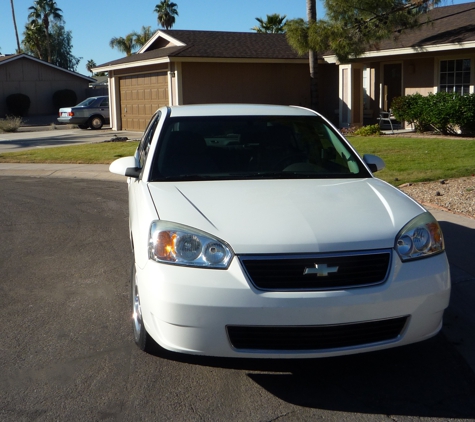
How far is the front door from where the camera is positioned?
2220 centimetres

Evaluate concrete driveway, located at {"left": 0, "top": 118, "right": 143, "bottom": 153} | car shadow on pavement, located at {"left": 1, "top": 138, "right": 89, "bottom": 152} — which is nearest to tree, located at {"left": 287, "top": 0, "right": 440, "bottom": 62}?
concrete driveway, located at {"left": 0, "top": 118, "right": 143, "bottom": 153}

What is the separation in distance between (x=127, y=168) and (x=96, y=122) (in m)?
27.0

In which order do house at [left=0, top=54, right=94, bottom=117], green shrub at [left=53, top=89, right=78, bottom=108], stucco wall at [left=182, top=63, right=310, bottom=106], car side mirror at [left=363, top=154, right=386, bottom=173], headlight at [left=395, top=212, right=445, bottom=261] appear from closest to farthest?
headlight at [left=395, top=212, right=445, bottom=261], car side mirror at [left=363, top=154, right=386, bottom=173], stucco wall at [left=182, top=63, right=310, bottom=106], house at [left=0, top=54, right=94, bottom=117], green shrub at [left=53, top=89, right=78, bottom=108]

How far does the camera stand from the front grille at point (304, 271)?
3719mm

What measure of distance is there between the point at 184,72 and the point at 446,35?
958 cm

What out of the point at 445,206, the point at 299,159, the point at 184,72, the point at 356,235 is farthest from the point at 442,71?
the point at 356,235

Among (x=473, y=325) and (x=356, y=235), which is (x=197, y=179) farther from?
(x=473, y=325)

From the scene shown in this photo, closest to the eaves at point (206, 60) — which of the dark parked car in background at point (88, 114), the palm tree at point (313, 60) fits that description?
the palm tree at point (313, 60)

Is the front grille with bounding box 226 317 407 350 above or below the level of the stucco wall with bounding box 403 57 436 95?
below

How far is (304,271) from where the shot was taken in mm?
3732

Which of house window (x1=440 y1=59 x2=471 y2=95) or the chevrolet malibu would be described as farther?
house window (x1=440 y1=59 x2=471 y2=95)

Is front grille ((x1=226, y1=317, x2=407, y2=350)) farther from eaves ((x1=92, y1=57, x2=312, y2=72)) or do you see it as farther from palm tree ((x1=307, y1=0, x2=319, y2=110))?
eaves ((x1=92, y1=57, x2=312, y2=72))

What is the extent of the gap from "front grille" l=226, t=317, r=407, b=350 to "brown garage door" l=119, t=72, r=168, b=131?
21.9m

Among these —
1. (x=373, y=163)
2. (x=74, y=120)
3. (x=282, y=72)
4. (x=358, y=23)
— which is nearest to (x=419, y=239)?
(x=373, y=163)
